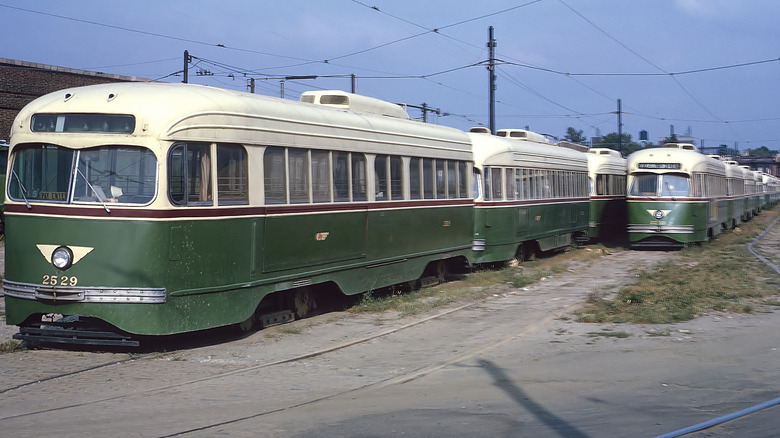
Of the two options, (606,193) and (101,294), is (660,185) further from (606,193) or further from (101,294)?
(101,294)

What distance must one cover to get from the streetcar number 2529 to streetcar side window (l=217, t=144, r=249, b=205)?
176cm

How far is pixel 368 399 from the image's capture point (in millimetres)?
7301

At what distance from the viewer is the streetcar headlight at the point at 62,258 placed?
861cm

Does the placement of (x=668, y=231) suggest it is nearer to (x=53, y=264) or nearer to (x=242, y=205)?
(x=242, y=205)

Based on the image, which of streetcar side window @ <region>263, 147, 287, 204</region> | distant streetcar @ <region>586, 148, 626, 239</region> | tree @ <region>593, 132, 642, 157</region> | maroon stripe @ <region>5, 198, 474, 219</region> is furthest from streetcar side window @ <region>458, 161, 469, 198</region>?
tree @ <region>593, 132, 642, 157</region>

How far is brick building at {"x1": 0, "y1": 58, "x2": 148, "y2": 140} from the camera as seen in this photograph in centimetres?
3366

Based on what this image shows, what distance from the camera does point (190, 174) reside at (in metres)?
9.01

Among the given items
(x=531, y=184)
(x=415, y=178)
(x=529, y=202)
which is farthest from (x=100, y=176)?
(x=531, y=184)

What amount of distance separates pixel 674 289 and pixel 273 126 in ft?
27.0

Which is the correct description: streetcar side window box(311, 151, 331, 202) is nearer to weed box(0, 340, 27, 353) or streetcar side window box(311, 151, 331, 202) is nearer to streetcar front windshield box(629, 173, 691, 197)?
weed box(0, 340, 27, 353)

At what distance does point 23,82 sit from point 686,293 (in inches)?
1154

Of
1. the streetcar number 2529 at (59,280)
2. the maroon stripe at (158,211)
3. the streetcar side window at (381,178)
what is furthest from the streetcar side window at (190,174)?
the streetcar side window at (381,178)

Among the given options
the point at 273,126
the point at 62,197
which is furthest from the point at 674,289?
the point at 62,197

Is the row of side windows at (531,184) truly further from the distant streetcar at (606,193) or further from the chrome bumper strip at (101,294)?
the chrome bumper strip at (101,294)
